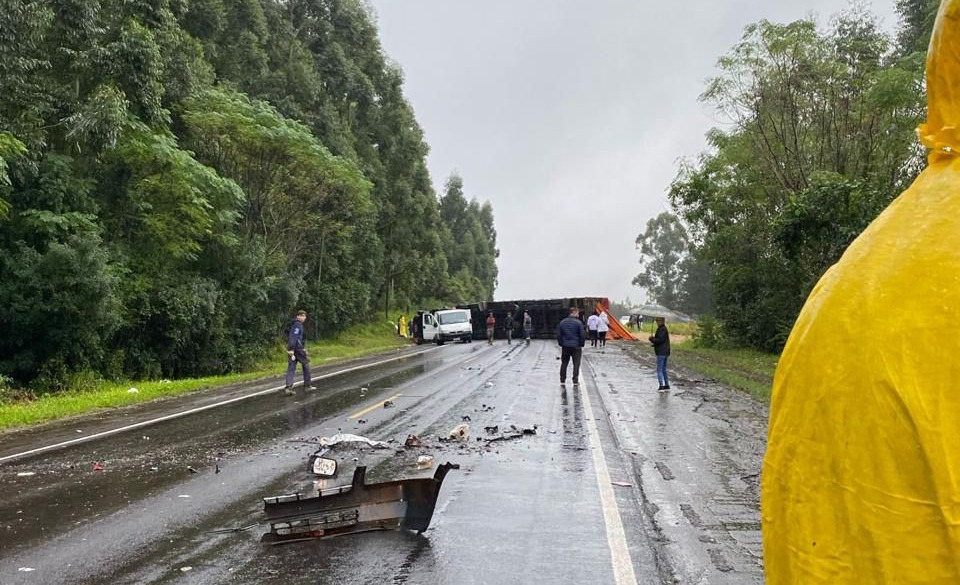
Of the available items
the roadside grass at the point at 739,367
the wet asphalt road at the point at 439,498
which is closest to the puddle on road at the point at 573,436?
the wet asphalt road at the point at 439,498

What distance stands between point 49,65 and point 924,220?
68.3 ft

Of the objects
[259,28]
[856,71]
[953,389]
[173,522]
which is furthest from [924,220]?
[259,28]

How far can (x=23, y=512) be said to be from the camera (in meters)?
6.51

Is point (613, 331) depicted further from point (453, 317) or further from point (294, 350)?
point (294, 350)

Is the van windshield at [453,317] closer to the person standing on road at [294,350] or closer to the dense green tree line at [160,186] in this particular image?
the dense green tree line at [160,186]

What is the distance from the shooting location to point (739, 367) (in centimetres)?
2269

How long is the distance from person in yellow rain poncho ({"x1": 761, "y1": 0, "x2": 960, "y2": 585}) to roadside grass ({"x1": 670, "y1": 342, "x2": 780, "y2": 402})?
1328 centimetres

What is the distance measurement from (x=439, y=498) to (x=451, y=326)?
3802cm

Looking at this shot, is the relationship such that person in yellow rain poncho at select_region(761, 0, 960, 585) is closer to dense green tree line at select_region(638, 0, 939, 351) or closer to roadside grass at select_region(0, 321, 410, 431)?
roadside grass at select_region(0, 321, 410, 431)

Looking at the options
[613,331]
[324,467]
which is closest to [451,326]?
[613,331]

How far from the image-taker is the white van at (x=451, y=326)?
147ft

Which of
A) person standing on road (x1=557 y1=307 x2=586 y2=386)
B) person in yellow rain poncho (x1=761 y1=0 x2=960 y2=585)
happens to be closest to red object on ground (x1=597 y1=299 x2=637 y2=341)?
person standing on road (x1=557 y1=307 x2=586 y2=386)

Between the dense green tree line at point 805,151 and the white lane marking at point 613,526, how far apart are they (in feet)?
40.0

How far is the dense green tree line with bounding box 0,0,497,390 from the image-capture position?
17.5 metres
